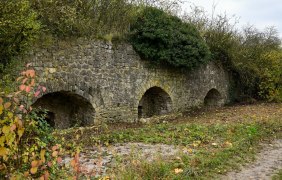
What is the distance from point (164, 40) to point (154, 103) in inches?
112

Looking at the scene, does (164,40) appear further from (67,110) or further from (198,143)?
(198,143)

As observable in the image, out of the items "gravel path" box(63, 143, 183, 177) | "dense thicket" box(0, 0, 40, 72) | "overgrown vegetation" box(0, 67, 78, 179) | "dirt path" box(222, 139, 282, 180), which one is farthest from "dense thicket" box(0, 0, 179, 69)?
"dirt path" box(222, 139, 282, 180)

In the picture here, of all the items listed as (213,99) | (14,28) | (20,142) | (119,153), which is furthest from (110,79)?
(213,99)

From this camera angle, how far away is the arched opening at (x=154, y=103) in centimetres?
1332

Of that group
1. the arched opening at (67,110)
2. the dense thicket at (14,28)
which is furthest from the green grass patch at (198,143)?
the dense thicket at (14,28)

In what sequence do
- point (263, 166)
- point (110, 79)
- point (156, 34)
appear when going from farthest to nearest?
point (156, 34)
point (110, 79)
point (263, 166)

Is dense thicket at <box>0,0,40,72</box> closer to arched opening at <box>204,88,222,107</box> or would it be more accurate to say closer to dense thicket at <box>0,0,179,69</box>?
dense thicket at <box>0,0,179,69</box>

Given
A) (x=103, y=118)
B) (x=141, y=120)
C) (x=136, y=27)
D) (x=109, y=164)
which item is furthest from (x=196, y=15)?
(x=109, y=164)

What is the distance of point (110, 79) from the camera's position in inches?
424

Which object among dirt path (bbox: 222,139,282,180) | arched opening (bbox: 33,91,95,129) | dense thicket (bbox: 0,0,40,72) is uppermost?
dense thicket (bbox: 0,0,40,72)

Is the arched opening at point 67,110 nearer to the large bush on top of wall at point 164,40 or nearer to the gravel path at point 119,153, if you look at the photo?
the large bush on top of wall at point 164,40

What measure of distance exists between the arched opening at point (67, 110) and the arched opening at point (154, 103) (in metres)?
3.25

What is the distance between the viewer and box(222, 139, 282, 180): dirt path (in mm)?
5609

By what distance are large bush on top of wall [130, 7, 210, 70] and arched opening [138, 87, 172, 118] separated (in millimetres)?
1291
